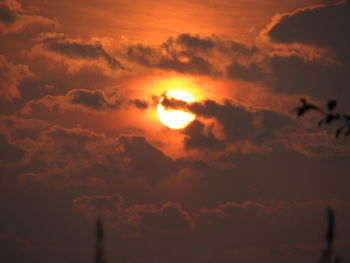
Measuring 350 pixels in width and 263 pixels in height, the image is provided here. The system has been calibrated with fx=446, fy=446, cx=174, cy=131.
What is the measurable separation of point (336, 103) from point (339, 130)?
522 mm

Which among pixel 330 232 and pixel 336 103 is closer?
pixel 330 232

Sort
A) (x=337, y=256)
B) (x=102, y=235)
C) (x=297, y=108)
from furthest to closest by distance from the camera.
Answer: (x=297, y=108) < (x=337, y=256) < (x=102, y=235)

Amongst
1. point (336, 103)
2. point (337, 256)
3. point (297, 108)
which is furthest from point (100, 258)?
point (336, 103)

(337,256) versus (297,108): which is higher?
(297,108)

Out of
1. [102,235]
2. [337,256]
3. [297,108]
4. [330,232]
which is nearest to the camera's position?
[102,235]

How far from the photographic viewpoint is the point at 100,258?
4.84 m

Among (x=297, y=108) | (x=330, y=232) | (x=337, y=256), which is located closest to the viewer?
(x=330, y=232)

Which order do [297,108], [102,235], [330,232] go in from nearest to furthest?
[102,235], [330,232], [297,108]

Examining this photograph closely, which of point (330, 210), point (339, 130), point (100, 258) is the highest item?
point (339, 130)

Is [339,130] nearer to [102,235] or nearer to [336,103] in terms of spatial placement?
[336,103]

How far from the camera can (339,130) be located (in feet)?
25.7

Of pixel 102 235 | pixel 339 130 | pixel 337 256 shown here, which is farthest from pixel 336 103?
pixel 102 235

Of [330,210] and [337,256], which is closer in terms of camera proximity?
[330,210]

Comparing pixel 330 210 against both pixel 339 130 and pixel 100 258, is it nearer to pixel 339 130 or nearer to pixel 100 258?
pixel 100 258
